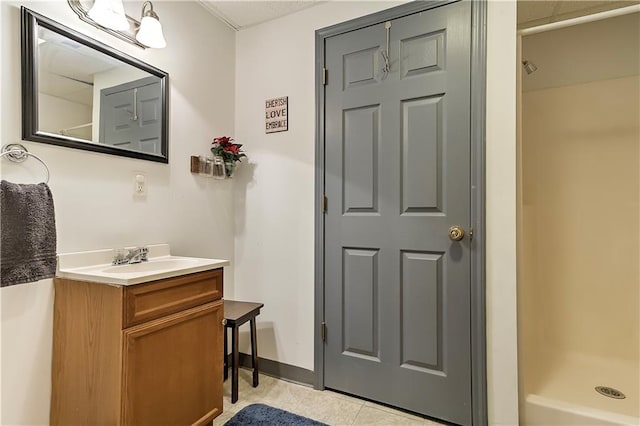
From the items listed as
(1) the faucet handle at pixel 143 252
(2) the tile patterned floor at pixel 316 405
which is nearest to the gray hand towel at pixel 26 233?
(1) the faucet handle at pixel 143 252

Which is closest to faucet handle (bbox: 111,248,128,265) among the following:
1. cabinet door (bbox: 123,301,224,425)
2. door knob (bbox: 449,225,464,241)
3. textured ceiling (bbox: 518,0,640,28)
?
cabinet door (bbox: 123,301,224,425)

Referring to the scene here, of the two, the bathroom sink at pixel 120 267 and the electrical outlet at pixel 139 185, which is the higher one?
the electrical outlet at pixel 139 185

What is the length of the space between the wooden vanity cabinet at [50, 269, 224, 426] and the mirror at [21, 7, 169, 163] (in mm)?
666

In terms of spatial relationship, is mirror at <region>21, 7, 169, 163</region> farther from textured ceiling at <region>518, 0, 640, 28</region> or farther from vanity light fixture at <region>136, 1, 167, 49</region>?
textured ceiling at <region>518, 0, 640, 28</region>

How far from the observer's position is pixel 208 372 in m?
1.48

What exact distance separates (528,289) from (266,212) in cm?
194

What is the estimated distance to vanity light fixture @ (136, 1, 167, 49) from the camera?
5.09 feet

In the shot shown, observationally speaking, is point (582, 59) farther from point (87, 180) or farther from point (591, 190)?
point (87, 180)

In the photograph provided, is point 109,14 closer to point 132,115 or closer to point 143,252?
point 132,115

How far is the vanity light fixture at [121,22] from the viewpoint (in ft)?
4.50

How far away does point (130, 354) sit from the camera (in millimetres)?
1147

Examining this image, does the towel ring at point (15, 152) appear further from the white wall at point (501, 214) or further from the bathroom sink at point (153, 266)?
the white wall at point (501, 214)

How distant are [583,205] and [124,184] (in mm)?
2813

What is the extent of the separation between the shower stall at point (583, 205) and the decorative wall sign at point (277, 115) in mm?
1504
